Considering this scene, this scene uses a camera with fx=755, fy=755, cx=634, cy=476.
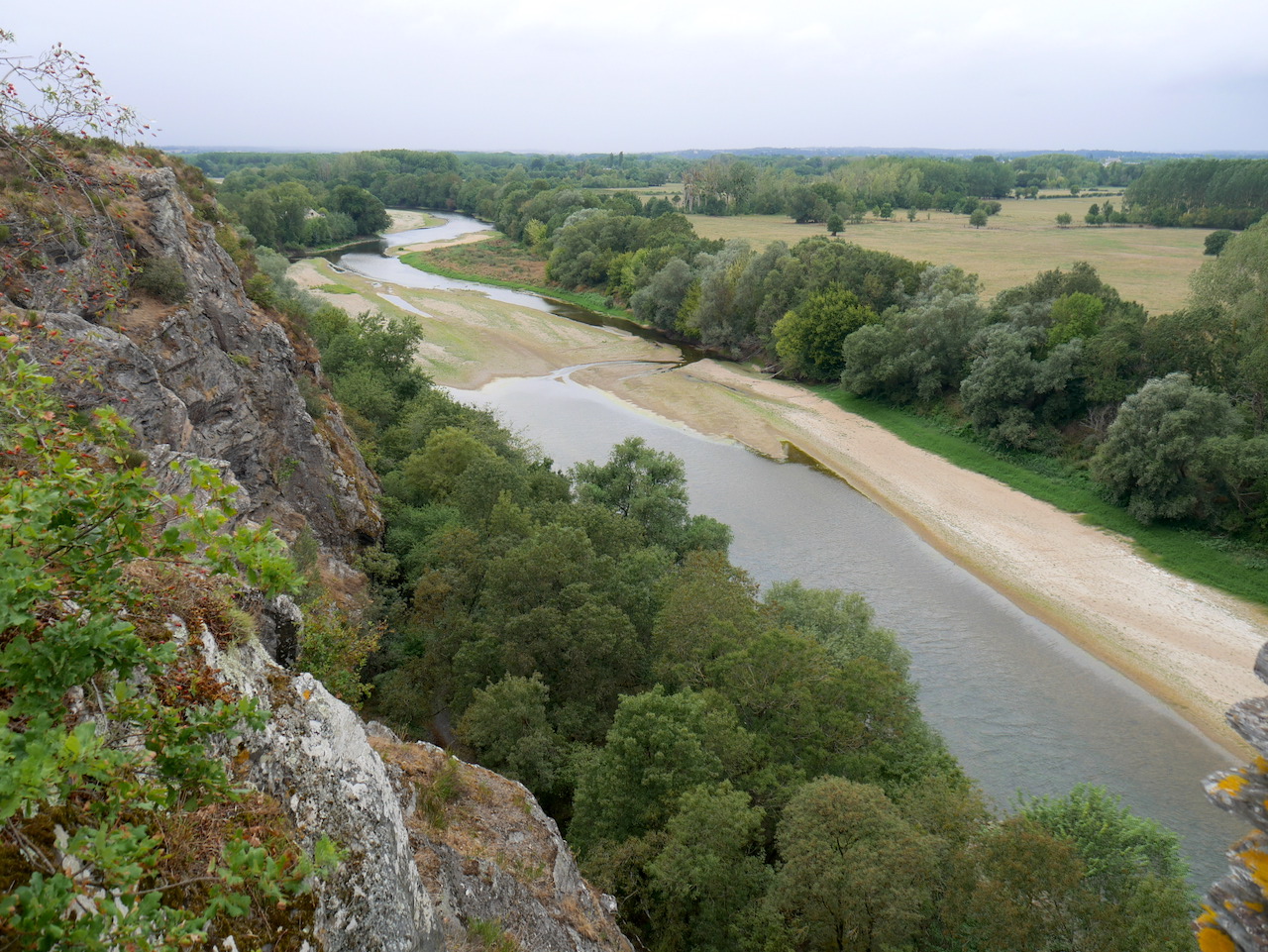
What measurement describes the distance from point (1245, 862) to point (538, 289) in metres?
83.5

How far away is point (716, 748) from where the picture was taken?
51.5 ft

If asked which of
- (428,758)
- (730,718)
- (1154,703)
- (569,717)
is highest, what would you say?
(428,758)

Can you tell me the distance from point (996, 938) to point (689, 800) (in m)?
5.28

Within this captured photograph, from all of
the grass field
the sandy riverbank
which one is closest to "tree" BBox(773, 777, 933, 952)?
the sandy riverbank

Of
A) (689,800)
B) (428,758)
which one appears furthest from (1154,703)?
(428,758)

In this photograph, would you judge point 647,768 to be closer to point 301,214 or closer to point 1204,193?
point 301,214

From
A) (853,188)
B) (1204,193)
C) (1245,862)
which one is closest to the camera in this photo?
(1245,862)

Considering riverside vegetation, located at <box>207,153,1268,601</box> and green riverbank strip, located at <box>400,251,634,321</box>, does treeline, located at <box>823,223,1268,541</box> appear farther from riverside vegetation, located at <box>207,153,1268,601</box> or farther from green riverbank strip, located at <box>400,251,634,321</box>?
green riverbank strip, located at <box>400,251,634,321</box>

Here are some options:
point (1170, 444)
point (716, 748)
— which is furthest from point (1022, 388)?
point (716, 748)

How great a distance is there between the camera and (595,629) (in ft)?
60.5

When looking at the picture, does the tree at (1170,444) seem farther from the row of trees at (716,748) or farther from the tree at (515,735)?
the tree at (515,735)

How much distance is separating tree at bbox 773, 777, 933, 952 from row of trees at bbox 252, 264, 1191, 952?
35 millimetres

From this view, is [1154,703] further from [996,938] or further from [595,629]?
[595,629]

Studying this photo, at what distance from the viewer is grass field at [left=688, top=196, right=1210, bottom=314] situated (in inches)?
2756
